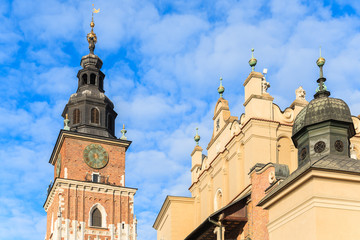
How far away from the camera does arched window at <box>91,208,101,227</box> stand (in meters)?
56.7

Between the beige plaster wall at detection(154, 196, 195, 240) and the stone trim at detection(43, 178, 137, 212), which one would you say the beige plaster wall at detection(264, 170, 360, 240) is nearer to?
the beige plaster wall at detection(154, 196, 195, 240)

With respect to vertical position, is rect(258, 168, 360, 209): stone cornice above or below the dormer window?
below

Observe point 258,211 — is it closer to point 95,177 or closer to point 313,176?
point 313,176

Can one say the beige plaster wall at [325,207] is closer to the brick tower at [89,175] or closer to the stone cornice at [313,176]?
the stone cornice at [313,176]

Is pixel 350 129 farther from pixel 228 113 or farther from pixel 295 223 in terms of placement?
pixel 228 113

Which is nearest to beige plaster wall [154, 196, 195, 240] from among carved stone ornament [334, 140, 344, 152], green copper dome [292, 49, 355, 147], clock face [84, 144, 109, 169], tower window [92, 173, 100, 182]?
green copper dome [292, 49, 355, 147]

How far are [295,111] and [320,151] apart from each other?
12110mm

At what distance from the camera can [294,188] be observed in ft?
62.2

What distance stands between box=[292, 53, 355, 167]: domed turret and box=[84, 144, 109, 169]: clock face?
39976 mm

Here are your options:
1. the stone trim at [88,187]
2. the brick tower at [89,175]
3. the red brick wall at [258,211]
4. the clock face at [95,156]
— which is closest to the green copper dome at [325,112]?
the red brick wall at [258,211]

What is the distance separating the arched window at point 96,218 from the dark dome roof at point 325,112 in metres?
38.5

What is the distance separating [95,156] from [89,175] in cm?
205

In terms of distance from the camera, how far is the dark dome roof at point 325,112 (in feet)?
65.9

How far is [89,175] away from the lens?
58219 mm
